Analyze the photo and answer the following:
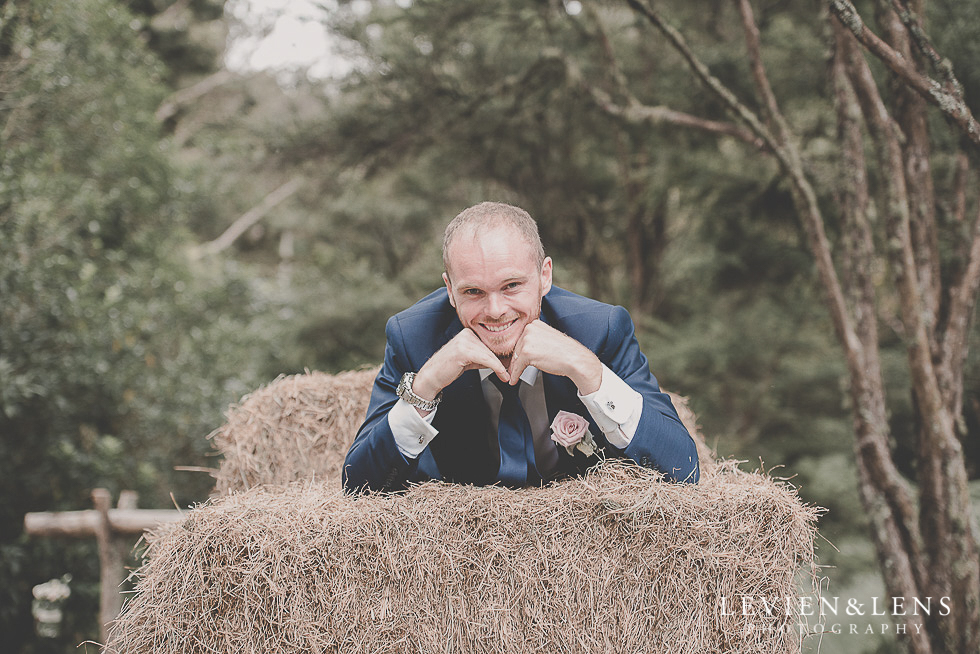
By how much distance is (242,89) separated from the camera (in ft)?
47.6

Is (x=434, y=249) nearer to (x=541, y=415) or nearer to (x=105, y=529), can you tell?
(x=105, y=529)

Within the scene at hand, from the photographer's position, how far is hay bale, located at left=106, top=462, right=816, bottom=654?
1.56m

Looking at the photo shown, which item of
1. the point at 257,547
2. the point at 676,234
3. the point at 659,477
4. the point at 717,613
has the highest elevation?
the point at 676,234

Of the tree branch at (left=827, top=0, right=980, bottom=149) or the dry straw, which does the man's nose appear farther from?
the tree branch at (left=827, top=0, right=980, bottom=149)

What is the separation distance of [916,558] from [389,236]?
10105mm

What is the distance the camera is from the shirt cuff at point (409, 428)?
1.85m

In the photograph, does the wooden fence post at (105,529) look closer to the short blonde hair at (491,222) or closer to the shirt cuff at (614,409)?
the short blonde hair at (491,222)

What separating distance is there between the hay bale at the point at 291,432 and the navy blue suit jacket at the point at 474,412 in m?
0.94

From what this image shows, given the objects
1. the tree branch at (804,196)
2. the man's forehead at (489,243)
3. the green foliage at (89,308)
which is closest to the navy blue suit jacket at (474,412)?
the man's forehead at (489,243)

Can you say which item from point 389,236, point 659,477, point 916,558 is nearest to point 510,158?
point 389,236

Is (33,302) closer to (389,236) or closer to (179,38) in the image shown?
(389,236)

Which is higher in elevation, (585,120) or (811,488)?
(585,120)

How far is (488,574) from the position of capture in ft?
5.25

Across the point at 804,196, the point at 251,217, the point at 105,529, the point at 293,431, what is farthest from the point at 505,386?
the point at 251,217
